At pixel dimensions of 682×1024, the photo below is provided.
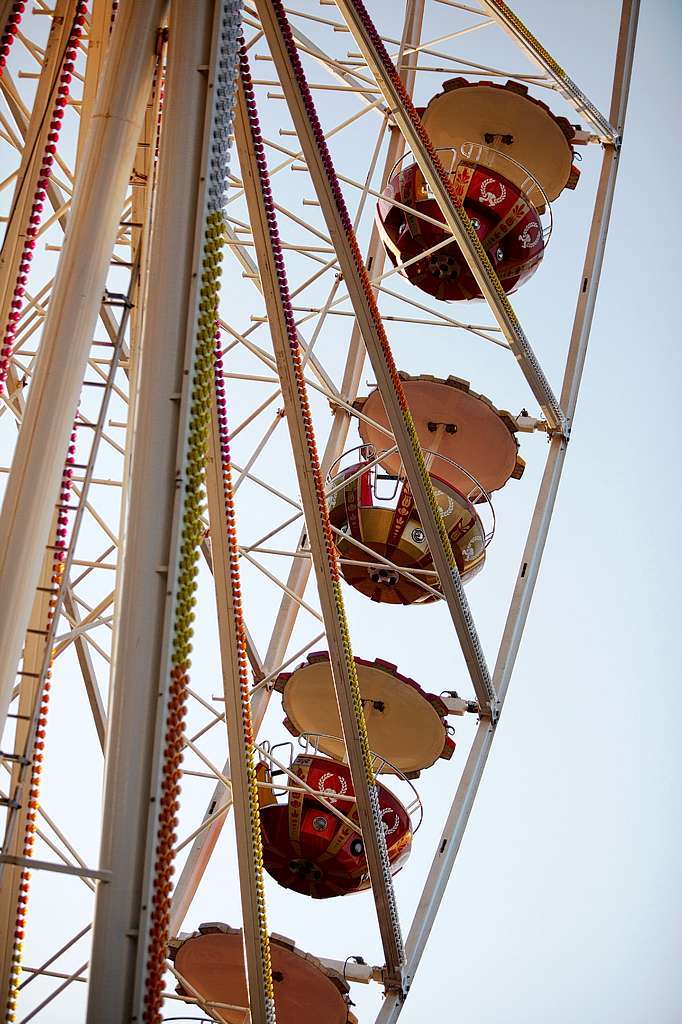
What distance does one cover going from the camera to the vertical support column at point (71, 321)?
6.98 m

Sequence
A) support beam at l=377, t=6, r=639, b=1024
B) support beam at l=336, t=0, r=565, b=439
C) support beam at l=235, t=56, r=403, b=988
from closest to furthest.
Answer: support beam at l=235, t=56, r=403, b=988
support beam at l=336, t=0, r=565, b=439
support beam at l=377, t=6, r=639, b=1024

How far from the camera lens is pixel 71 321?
731 cm

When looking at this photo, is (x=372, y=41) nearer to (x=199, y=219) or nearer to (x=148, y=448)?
(x=199, y=219)

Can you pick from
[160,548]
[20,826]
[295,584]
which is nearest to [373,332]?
Answer: [20,826]

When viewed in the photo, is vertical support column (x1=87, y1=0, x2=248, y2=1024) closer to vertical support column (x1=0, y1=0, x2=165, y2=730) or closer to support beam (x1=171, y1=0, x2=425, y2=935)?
vertical support column (x1=0, y1=0, x2=165, y2=730)

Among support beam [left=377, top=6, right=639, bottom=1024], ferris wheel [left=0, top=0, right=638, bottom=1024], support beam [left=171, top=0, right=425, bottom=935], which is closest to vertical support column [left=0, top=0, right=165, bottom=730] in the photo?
ferris wheel [left=0, top=0, right=638, bottom=1024]

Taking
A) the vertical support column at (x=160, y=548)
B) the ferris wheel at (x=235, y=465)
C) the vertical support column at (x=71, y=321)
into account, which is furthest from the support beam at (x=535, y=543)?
the vertical support column at (x=71, y=321)

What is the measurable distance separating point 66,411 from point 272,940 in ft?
22.4

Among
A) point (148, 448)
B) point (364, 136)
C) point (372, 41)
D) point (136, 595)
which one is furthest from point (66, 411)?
point (364, 136)

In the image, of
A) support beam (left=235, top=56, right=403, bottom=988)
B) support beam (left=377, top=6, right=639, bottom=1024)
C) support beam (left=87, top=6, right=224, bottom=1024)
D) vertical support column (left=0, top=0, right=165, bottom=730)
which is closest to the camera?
support beam (left=87, top=6, right=224, bottom=1024)

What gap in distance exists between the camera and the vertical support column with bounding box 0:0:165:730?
6.98 meters

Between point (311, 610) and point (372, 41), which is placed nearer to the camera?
Result: point (372, 41)

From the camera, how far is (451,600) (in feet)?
43.0

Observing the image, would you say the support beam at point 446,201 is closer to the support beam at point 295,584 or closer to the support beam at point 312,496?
the support beam at point 295,584
